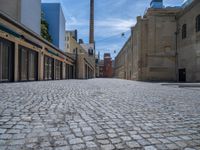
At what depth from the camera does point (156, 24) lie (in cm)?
3456

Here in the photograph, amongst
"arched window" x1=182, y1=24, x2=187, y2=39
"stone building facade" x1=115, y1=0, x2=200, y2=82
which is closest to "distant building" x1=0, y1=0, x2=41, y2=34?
"stone building facade" x1=115, y1=0, x2=200, y2=82

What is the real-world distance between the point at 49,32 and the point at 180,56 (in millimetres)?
23557

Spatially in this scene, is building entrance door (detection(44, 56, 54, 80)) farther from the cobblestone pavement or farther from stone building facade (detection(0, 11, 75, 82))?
the cobblestone pavement

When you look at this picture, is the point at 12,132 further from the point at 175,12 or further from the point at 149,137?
the point at 175,12

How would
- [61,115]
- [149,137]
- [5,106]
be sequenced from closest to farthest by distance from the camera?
[149,137] < [61,115] < [5,106]

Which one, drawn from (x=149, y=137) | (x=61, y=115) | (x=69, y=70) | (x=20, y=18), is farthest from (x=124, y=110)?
(x=69, y=70)

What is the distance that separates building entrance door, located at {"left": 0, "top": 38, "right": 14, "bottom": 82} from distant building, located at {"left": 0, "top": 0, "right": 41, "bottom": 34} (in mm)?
8703

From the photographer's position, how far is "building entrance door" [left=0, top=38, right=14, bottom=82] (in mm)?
14562

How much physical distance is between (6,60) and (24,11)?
11.4 meters

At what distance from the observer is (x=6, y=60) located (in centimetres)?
1521

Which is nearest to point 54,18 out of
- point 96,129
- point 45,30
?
point 45,30

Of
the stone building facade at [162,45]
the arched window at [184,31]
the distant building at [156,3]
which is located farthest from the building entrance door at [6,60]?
the distant building at [156,3]

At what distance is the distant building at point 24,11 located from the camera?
23297mm

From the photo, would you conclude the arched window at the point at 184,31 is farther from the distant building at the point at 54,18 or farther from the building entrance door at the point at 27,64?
the distant building at the point at 54,18
